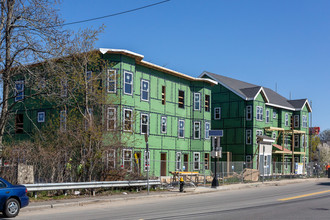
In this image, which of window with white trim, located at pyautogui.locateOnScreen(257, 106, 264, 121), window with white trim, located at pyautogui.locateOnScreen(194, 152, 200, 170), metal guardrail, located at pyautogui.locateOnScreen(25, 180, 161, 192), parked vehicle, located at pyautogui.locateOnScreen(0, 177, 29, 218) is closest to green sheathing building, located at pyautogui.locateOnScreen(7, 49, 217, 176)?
window with white trim, located at pyautogui.locateOnScreen(194, 152, 200, 170)

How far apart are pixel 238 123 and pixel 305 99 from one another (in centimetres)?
1616

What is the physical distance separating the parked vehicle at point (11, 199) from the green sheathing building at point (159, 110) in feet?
48.6

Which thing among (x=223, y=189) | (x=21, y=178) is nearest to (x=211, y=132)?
(x=223, y=189)

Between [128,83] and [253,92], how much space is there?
21943 millimetres

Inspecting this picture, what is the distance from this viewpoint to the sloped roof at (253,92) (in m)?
51.4

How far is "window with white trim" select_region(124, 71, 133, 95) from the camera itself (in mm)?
33969

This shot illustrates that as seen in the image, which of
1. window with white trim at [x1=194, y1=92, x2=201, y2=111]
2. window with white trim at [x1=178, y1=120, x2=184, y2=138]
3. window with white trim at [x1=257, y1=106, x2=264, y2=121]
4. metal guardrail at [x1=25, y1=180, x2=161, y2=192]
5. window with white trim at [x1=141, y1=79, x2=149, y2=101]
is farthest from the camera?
window with white trim at [x1=257, y1=106, x2=264, y2=121]

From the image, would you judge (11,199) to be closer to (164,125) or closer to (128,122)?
(128,122)

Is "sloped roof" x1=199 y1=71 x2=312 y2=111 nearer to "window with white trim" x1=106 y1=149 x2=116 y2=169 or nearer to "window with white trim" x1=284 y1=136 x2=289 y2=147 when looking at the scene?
"window with white trim" x1=284 y1=136 x2=289 y2=147

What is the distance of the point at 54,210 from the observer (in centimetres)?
1653

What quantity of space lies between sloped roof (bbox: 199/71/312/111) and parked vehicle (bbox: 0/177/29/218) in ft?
128

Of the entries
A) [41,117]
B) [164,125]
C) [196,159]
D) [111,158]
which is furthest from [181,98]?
[111,158]

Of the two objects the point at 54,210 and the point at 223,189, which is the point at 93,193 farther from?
the point at 223,189

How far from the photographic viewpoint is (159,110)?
126 ft
